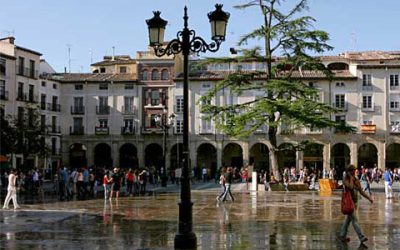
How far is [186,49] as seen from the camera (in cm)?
1198

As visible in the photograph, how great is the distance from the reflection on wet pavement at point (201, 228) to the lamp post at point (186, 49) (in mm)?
701

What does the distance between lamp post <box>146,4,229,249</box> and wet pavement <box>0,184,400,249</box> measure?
631 mm

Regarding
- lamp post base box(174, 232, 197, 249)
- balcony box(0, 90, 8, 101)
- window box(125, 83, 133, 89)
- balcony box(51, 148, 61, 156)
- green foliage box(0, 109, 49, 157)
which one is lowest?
lamp post base box(174, 232, 197, 249)

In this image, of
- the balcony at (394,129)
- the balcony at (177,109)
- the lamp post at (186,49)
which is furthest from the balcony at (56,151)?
the lamp post at (186,49)

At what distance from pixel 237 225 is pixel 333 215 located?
4.63m

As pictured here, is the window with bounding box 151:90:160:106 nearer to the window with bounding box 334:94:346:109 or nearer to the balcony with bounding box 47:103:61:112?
the balcony with bounding box 47:103:61:112

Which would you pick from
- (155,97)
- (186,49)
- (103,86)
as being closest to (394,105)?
(155,97)

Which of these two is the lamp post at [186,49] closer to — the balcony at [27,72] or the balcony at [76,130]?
the balcony at [27,72]

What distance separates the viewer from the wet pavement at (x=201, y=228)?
12.4 m

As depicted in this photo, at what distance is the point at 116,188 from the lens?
95.5ft

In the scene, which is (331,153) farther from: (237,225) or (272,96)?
(237,225)

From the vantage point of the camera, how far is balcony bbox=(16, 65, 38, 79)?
2430 inches

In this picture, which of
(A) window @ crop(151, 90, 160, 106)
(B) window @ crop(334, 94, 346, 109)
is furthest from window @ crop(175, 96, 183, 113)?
(B) window @ crop(334, 94, 346, 109)

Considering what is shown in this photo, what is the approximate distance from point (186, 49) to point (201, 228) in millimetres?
5302
